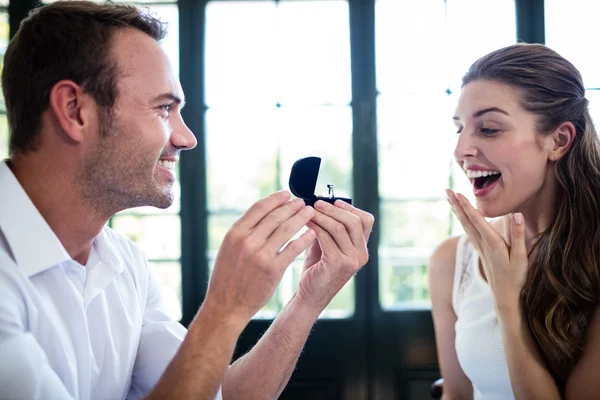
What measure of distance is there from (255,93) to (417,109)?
1.05 m

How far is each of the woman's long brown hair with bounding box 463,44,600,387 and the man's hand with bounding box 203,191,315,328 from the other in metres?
0.85

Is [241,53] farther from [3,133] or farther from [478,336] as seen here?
[478,336]

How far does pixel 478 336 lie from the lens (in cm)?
164

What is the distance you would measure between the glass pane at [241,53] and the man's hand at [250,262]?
86.4 inches

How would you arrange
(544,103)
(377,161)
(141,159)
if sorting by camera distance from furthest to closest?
1. (377,161)
2. (544,103)
3. (141,159)

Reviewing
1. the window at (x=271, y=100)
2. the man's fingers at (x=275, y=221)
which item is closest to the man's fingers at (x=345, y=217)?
the man's fingers at (x=275, y=221)

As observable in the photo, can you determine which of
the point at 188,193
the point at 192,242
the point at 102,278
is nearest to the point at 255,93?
the point at 188,193

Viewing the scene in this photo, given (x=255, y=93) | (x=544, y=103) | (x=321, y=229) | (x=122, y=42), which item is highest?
(x=255, y=93)

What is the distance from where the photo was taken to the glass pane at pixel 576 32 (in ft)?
10.4

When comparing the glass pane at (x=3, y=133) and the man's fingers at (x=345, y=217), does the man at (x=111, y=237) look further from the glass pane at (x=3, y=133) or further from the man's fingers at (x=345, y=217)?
the glass pane at (x=3, y=133)

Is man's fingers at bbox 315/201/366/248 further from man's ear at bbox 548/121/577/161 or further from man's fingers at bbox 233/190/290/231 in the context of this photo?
man's ear at bbox 548/121/577/161

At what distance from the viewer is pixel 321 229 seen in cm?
124

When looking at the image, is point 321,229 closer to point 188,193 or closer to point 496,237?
point 496,237

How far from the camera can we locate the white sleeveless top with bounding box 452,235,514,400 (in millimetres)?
1566
